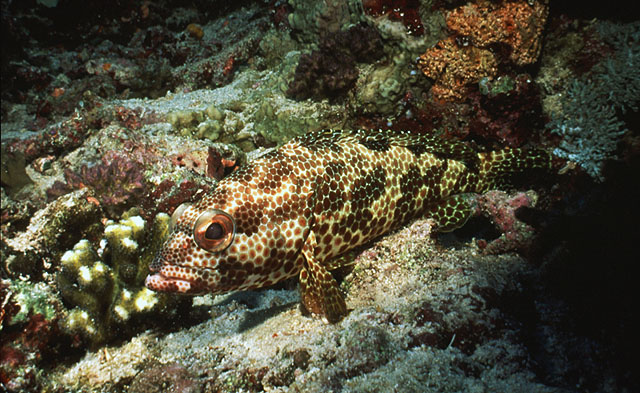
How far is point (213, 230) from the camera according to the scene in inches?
112

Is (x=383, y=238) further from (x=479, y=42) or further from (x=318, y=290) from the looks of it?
(x=479, y=42)

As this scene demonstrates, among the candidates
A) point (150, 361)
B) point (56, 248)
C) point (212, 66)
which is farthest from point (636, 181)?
point (212, 66)

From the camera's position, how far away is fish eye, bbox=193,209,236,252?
2.84 metres

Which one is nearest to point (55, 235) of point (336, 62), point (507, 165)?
point (336, 62)

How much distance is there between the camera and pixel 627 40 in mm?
4527

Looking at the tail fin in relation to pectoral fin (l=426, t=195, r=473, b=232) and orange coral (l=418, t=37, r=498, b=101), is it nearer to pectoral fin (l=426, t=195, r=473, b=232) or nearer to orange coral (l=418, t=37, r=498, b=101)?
pectoral fin (l=426, t=195, r=473, b=232)

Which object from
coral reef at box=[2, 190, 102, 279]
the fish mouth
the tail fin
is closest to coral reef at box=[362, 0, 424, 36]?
the tail fin

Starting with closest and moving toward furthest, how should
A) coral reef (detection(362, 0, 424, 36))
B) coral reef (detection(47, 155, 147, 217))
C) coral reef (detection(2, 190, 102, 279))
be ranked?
coral reef (detection(2, 190, 102, 279)) → coral reef (detection(47, 155, 147, 217)) → coral reef (detection(362, 0, 424, 36))

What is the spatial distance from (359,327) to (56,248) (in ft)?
13.6

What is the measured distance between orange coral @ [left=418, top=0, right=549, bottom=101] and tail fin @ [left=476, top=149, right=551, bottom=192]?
1.19 m

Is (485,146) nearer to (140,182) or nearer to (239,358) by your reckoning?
(239,358)

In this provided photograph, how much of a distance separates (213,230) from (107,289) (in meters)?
1.64

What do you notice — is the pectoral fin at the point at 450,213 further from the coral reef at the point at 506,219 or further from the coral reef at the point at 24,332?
the coral reef at the point at 24,332

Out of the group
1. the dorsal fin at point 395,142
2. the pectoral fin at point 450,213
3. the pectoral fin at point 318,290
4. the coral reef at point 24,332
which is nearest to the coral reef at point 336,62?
the dorsal fin at point 395,142
